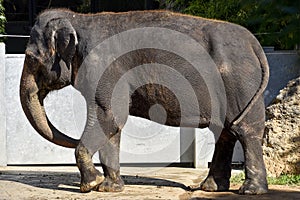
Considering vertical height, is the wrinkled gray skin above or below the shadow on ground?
above

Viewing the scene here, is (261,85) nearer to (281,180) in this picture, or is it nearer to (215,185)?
(215,185)

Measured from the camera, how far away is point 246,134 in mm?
5719

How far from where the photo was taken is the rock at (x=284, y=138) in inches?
291

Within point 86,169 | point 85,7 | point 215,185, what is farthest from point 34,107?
point 85,7

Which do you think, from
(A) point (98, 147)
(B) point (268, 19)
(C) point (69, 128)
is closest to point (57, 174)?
(C) point (69, 128)

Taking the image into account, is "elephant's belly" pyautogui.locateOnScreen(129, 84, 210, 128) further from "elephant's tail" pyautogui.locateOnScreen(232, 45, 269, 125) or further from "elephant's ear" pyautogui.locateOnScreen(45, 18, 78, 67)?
"elephant's ear" pyautogui.locateOnScreen(45, 18, 78, 67)

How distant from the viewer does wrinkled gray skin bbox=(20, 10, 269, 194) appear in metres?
5.75

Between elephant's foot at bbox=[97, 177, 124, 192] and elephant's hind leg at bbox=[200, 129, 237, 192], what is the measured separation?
2.62 ft

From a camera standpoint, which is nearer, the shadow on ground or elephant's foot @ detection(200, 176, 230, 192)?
elephant's foot @ detection(200, 176, 230, 192)

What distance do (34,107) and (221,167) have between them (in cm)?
190

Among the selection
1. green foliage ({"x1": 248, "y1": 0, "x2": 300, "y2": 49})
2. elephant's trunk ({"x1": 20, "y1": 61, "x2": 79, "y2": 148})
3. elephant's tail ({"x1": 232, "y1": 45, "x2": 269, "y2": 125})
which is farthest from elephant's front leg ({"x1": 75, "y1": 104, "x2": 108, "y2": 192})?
green foliage ({"x1": 248, "y1": 0, "x2": 300, "y2": 49})

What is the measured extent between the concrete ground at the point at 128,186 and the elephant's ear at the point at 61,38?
1.25 meters

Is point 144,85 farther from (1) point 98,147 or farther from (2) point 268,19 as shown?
(2) point 268,19

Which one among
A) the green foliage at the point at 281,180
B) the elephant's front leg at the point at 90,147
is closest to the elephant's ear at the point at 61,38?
the elephant's front leg at the point at 90,147
